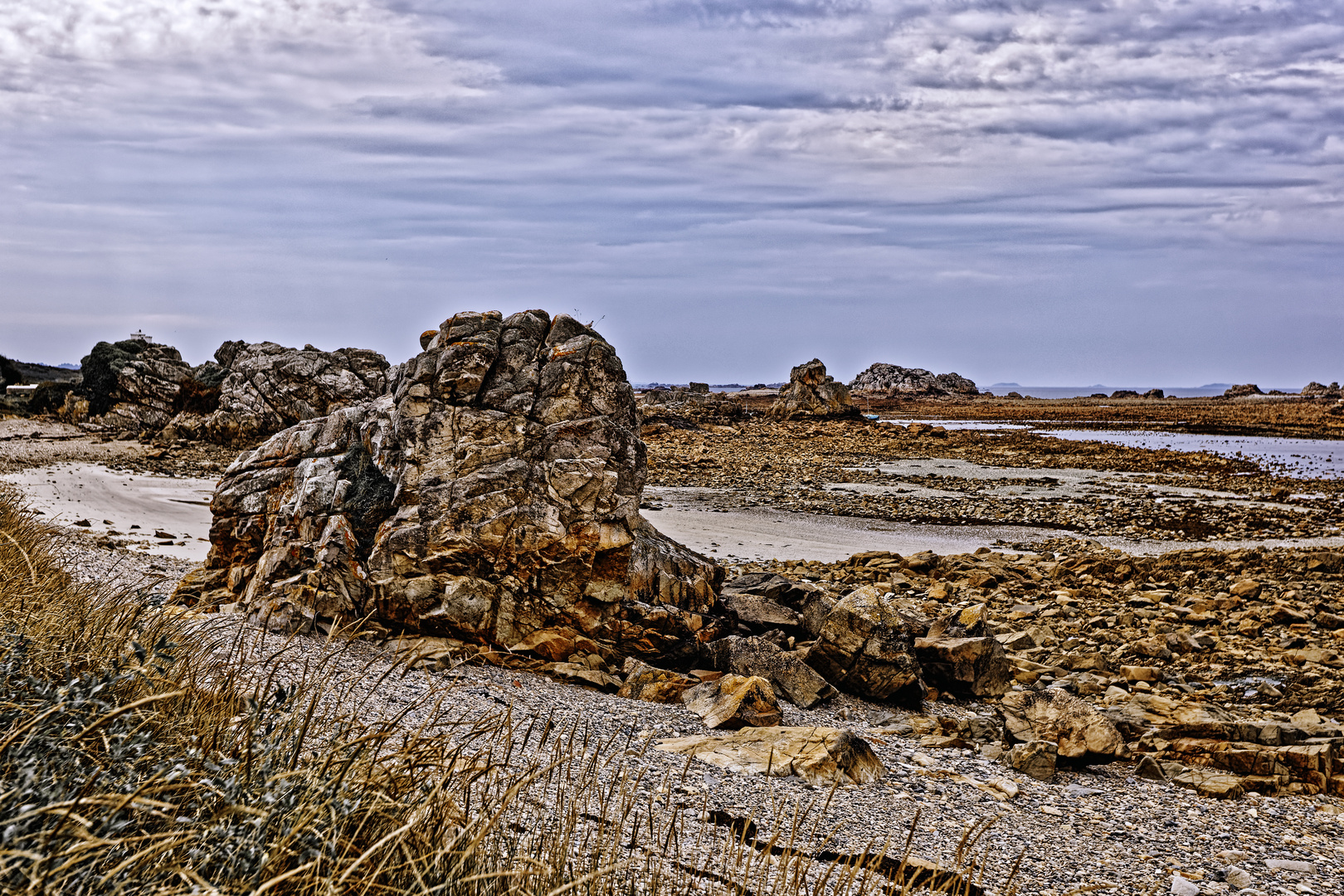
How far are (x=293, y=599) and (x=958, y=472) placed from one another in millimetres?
23412

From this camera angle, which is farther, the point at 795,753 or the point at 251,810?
the point at 795,753

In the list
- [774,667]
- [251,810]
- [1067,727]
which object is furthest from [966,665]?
[251,810]

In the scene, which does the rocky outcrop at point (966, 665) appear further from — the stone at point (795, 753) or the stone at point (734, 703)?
the stone at point (795, 753)

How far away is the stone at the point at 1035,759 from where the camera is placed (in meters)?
6.15

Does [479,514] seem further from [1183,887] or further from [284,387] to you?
[284,387]

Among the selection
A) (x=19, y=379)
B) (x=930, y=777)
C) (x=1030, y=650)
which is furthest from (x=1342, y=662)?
(x=19, y=379)

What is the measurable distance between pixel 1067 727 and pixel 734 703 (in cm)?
245

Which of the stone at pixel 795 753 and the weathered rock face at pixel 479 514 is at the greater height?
the weathered rock face at pixel 479 514

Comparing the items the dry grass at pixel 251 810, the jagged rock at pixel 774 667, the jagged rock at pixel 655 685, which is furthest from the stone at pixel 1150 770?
the jagged rock at pixel 655 685

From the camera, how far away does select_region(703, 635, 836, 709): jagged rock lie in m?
7.54

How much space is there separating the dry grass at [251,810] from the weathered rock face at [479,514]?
3.42 m

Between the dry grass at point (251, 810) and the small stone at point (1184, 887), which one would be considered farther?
the small stone at point (1184, 887)

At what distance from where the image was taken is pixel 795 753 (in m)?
5.65

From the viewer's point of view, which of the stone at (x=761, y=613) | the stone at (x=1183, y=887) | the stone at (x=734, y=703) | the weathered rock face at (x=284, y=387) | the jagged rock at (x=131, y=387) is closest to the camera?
the stone at (x=1183, y=887)
